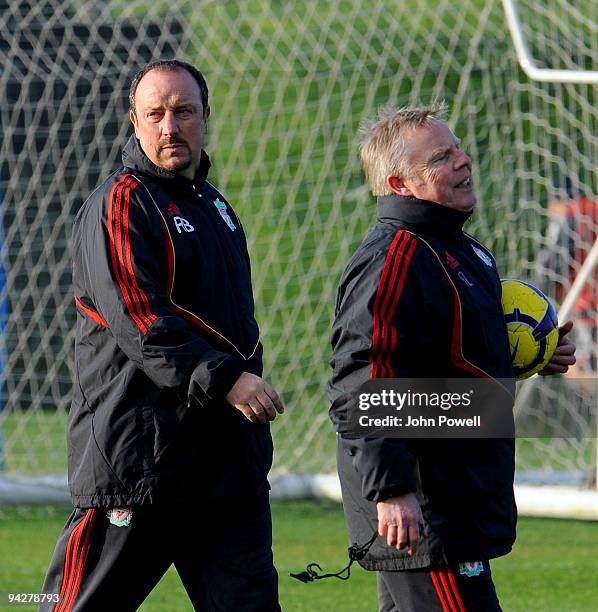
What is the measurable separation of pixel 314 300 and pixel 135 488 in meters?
7.00

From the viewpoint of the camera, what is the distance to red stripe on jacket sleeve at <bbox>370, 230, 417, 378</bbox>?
3498 millimetres

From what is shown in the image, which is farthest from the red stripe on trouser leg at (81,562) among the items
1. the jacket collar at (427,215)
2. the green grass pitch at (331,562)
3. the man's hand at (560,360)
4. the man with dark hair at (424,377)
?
the green grass pitch at (331,562)

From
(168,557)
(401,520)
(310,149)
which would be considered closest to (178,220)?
(168,557)

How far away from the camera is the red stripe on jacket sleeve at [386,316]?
3.50 m

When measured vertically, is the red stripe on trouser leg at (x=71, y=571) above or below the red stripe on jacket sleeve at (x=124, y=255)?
below

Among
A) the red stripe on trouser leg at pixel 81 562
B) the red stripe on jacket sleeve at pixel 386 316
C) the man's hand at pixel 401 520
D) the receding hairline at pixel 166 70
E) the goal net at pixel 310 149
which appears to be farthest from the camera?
the goal net at pixel 310 149

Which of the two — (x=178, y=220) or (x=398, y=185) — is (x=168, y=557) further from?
(x=398, y=185)

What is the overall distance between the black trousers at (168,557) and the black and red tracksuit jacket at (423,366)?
1.47 ft

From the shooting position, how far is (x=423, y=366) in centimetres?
357

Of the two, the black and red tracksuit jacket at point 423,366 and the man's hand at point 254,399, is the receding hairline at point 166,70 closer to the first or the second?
the black and red tracksuit jacket at point 423,366

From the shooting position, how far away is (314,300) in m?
10.8

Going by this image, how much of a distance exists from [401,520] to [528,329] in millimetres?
843

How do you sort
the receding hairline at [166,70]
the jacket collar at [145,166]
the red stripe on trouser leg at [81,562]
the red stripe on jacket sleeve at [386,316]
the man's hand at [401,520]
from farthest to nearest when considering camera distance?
the receding hairline at [166,70] → the jacket collar at [145,166] → the red stripe on trouser leg at [81,562] → the red stripe on jacket sleeve at [386,316] → the man's hand at [401,520]

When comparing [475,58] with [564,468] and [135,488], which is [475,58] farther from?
[135,488]
